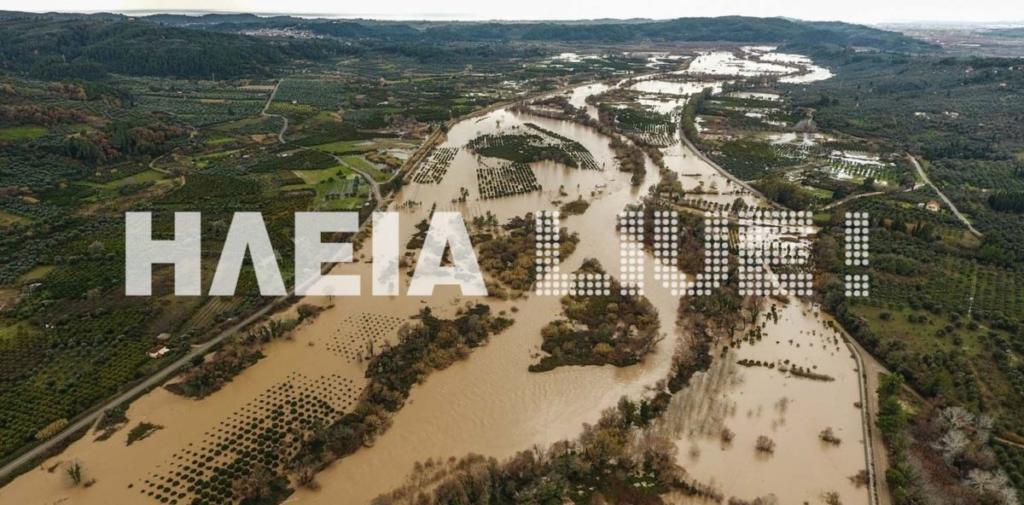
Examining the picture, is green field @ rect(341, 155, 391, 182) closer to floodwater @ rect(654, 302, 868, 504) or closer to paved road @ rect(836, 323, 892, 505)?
floodwater @ rect(654, 302, 868, 504)

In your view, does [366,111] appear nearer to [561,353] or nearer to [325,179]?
[325,179]

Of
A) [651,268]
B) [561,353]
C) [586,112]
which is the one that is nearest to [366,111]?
[586,112]

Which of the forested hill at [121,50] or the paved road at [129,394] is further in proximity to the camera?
the forested hill at [121,50]

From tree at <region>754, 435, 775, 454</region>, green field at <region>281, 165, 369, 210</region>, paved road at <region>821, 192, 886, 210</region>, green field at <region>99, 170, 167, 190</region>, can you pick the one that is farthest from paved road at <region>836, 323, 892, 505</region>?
green field at <region>99, 170, 167, 190</region>

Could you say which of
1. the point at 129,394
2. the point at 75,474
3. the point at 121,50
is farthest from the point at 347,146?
the point at 121,50

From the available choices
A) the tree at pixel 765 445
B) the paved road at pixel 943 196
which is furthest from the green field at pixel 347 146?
the paved road at pixel 943 196

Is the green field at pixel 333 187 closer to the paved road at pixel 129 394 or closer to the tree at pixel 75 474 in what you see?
the paved road at pixel 129 394
